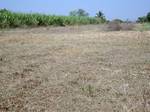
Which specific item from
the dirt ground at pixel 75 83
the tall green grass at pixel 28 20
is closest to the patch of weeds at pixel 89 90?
the dirt ground at pixel 75 83

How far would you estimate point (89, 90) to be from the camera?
13.1 feet

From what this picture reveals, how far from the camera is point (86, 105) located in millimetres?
3432

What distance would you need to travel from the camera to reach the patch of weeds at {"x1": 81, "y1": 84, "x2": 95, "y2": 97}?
381 cm

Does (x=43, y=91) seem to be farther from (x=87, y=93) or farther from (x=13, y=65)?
(x=13, y=65)

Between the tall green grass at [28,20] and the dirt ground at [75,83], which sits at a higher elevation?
the tall green grass at [28,20]

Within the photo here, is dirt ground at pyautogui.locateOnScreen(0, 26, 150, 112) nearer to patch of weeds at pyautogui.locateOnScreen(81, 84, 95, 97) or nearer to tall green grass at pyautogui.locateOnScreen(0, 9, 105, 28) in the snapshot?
patch of weeds at pyautogui.locateOnScreen(81, 84, 95, 97)

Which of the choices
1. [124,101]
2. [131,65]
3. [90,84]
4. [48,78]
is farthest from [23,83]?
[131,65]

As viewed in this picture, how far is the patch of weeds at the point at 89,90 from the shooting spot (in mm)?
3811

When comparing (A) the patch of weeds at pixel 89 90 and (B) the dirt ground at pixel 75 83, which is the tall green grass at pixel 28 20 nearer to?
(B) the dirt ground at pixel 75 83

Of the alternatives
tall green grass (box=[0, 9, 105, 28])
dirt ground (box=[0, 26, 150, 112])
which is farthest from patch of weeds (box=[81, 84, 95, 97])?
tall green grass (box=[0, 9, 105, 28])

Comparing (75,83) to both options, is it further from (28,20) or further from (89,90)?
(28,20)

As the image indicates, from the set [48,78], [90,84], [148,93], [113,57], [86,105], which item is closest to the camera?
[86,105]

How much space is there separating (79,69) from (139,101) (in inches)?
82.5

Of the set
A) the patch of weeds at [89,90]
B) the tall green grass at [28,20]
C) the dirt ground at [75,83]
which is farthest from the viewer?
the tall green grass at [28,20]
